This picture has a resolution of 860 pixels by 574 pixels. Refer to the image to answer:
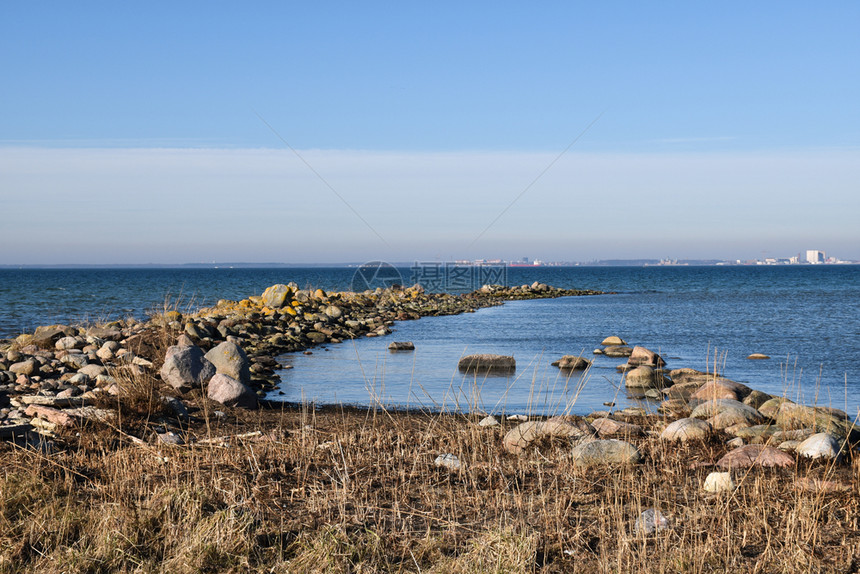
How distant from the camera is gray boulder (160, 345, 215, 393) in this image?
1123cm

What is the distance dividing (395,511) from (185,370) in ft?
23.2

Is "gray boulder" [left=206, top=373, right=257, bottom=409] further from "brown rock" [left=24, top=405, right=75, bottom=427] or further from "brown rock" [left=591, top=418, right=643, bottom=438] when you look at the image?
"brown rock" [left=591, top=418, right=643, bottom=438]

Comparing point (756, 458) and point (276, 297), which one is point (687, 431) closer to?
point (756, 458)

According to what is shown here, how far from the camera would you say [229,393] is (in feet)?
35.0

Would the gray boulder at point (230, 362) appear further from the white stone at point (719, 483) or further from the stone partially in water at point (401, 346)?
the white stone at point (719, 483)

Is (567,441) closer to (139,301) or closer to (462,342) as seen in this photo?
(462,342)

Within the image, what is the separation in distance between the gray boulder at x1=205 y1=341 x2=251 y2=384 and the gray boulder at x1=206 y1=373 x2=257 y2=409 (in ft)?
3.77

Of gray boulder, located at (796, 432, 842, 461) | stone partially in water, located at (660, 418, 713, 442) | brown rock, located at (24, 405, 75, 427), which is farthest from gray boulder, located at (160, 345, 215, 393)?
gray boulder, located at (796, 432, 842, 461)

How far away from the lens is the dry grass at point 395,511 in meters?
4.31

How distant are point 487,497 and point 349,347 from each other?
50.0ft

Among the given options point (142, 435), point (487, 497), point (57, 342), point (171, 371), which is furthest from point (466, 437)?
point (57, 342)

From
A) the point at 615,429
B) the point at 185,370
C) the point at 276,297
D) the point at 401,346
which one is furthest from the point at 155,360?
the point at 276,297

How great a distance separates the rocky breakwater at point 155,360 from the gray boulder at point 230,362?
17 mm

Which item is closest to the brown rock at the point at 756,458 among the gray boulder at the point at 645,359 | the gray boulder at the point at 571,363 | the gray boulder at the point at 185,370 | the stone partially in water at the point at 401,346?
the gray boulder at the point at 185,370
